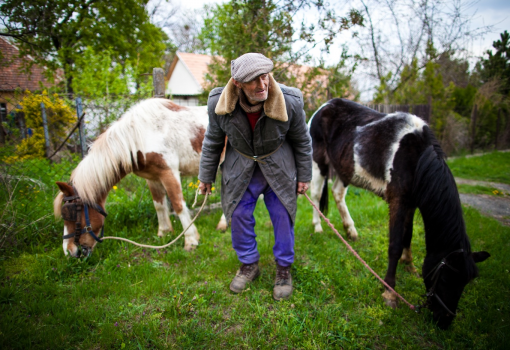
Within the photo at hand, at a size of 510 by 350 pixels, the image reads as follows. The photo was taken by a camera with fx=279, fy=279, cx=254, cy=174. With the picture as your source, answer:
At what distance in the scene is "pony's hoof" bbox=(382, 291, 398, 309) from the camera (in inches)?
101

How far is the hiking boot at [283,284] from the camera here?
8.61 ft

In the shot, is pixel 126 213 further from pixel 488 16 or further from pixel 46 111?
pixel 488 16

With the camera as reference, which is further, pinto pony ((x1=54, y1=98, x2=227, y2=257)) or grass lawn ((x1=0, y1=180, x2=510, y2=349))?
pinto pony ((x1=54, y1=98, x2=227, y2=257))

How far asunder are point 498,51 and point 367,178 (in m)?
17.3

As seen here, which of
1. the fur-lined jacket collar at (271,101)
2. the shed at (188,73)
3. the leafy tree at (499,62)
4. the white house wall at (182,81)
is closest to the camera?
the fur-lined jacket collar at (271,101)

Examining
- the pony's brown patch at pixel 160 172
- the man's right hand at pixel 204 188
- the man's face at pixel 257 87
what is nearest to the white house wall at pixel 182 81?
the pony's brown patch at pixel 160 172

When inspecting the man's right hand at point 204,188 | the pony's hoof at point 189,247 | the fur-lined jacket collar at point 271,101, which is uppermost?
the fur-lined jacket collar at point 271,101

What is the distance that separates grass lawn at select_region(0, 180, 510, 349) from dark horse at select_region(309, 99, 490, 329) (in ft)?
0.94

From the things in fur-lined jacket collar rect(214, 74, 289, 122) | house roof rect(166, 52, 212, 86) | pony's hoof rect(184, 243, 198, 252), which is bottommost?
pony's hoof rect(184, 243, 198, 252)

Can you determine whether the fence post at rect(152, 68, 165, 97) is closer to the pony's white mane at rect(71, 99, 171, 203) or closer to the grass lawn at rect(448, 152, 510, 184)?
the pony's white mane at rect(71, 99, 171, 203)

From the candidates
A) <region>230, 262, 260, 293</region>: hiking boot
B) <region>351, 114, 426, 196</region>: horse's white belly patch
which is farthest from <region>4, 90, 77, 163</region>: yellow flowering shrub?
<region>351, 114, 426, 196</region>: horse's white belly patch

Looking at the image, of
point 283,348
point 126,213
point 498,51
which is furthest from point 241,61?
point 498,51

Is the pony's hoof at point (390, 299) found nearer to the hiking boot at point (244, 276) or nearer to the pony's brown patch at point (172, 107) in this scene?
the hiking boot at point (244, 276)

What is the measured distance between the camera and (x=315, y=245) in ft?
12.1
